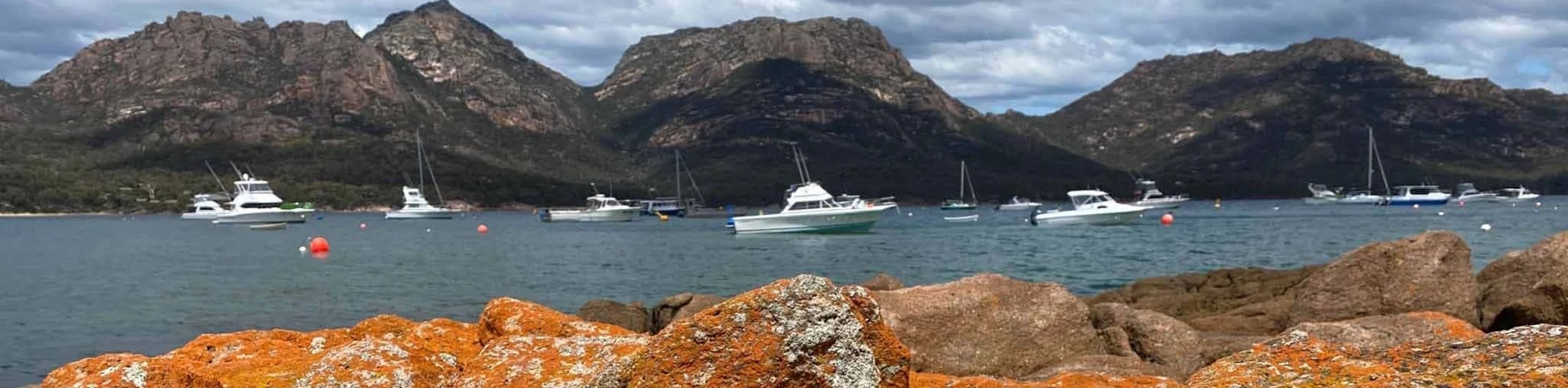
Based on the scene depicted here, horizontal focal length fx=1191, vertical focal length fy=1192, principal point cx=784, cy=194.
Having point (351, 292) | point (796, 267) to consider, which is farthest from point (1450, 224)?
point (351, 292)

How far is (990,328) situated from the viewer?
38.7 feet

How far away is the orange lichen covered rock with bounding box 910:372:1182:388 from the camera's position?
6.18 m

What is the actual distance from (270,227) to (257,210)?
28.2ft

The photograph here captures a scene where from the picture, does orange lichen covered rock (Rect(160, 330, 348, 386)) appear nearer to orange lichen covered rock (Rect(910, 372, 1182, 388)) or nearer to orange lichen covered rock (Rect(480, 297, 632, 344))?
orange lichen covered rock (Rect(480, 297, 632, 344))

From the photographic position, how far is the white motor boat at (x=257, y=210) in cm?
13762

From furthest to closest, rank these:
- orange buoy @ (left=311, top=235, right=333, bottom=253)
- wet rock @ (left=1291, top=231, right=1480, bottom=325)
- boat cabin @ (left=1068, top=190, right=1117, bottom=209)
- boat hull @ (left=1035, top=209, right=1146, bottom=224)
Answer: boat cabin @ (left=1068, top=190, right=1117, bottom=209)
boat hull @ (left=1035, top=209, right=1146, bottom=224)
orange buoy @ (left=311, top=235, right=333, bottom=253)
wet rock @ (left=1291, top=231, right=1480, bottom=325)

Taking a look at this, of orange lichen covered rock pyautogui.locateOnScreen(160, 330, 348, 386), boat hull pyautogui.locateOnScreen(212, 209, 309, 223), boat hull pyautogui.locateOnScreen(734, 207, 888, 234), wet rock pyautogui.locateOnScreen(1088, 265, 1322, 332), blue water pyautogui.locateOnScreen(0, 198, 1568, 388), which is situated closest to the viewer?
orange lichen covered rock pyautogui.locateOnScreen(160, 330, 348, 386)

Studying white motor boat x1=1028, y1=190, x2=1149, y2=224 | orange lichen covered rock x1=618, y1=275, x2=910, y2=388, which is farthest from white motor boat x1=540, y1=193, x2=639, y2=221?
orange lichen covered rock x1=618, y1=275, x2=910, y2=388

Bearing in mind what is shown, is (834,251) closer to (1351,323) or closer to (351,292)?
(351,292)

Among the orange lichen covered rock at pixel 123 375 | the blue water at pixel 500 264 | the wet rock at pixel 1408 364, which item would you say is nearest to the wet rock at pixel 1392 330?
the wet rock at pixel 1408 364

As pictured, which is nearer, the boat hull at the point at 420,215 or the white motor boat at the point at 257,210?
the white motor boat at the point at 257,210

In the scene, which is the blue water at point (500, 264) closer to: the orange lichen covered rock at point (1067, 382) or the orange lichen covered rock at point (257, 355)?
the orange lichen covered rock at point (257, 355)

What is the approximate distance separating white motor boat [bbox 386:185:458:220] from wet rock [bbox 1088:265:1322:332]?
14446cm

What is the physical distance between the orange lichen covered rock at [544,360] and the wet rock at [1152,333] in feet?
22.4
